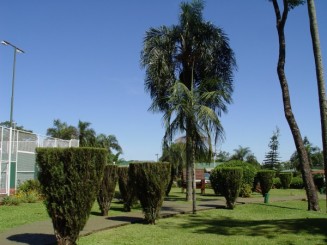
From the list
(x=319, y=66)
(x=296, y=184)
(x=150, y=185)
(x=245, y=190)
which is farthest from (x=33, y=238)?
(x=296, y=184)

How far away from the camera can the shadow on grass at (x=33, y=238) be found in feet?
26.9

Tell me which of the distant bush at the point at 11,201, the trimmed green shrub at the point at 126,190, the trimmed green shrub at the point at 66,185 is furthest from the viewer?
the distant bush at the point at 11,201

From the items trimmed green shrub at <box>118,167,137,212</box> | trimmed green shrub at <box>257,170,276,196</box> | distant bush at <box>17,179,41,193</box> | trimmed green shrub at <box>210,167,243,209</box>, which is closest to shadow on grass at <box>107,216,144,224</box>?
trimmed green shrub at <box>118,167,137,212</box>

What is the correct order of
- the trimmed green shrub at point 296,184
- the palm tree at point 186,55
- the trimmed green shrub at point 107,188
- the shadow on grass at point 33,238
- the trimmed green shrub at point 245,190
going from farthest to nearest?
the trimmed green shrub at point 296,184
the trimmed green shrub at point 245,190
the palm tree at point 186,55
the trimmed green shrub at point 107,188
the shadow on grass at point 33,238

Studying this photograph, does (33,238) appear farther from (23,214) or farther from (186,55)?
(186,55)

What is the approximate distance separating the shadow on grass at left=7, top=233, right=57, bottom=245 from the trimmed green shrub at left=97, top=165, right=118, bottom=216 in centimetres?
402

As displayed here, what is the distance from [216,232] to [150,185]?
2258 mm

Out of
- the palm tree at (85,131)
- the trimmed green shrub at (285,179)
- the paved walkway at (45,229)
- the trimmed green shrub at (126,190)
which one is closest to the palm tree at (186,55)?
the trimmed green shrub at (126,190)

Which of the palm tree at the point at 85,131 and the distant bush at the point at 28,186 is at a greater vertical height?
the palm tree at the point at 85,131

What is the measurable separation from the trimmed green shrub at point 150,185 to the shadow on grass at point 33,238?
3314 millimetres

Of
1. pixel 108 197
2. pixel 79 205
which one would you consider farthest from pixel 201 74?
pixel 79 205

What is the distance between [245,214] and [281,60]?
6.87 metres

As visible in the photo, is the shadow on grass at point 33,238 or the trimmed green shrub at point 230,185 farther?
the trimmed green shrub at point 230,185

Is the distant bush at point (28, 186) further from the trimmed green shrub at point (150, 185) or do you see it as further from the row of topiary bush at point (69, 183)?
the row of topiary bush at point (69, 183)
